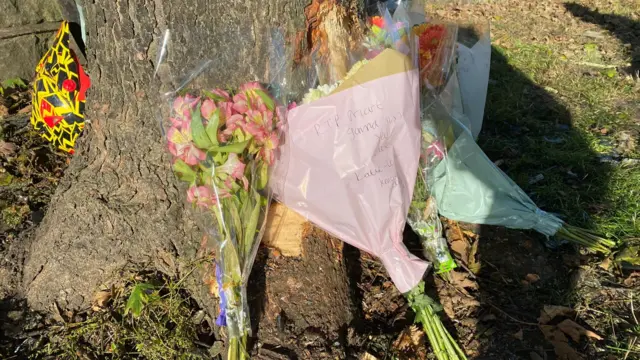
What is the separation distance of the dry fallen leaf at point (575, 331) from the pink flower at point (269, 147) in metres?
1.38

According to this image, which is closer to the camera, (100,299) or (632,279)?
(100,299)

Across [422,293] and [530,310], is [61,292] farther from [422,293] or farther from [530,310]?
[530,310]

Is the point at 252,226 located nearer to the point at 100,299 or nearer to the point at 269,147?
the point at 269,147

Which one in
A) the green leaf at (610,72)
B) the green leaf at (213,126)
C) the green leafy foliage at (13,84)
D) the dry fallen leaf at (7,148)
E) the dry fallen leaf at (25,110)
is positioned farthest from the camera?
the green leaf at (610,72)

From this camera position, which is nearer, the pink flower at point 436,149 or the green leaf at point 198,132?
the green leaf at point 198,132

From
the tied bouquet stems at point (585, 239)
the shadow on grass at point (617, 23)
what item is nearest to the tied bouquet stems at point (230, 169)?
the tied bouquet stems at point (585, 239)

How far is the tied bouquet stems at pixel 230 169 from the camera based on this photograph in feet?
4.97

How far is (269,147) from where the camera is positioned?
159cm

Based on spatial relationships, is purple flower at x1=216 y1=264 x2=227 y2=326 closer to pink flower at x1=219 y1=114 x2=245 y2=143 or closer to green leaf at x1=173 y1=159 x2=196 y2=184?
green leaf at x1=173 y1=159 x2=196 y2=184

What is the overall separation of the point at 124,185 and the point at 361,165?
987 millimetres

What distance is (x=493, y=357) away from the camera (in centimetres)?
189

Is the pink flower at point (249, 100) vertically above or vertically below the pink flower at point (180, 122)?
above

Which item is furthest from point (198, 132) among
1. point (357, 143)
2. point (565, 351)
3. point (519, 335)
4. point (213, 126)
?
point (565, 351)

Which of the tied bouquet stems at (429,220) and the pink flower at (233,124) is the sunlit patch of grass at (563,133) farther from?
the pink flower at (233,124)
